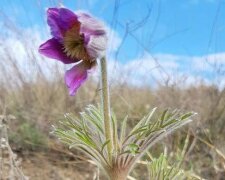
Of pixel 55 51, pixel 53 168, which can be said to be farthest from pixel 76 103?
pixel 55 51

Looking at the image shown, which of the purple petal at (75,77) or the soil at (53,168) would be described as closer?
the purple petal at (75,77)

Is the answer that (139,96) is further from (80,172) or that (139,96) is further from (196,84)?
(80,172)

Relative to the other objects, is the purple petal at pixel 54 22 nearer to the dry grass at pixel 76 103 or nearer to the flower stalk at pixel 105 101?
the flower stalk at pixel 105 101

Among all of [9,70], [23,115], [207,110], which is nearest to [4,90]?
[9,70]

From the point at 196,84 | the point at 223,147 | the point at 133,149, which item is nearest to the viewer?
the point at 133,149

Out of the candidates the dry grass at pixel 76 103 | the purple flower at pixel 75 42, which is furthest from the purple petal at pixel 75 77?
the dry grass at pixel 76 103

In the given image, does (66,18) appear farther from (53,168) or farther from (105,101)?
(53,168)

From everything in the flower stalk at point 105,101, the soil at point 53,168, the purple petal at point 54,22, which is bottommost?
the soil at point 53,168
